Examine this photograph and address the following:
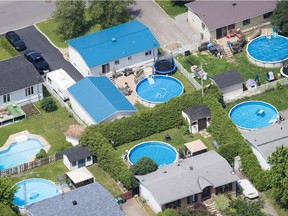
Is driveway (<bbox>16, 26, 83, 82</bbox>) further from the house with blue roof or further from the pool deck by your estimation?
the pool deck

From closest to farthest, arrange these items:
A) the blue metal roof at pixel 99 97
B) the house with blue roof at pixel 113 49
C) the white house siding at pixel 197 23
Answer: the blue metal roof at pixel 99 97
the house with blue roof at pixel 113 49
the white house siding at pixel 197 23

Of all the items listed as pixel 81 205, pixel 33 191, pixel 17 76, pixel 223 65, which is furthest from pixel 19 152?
pixel 223 65

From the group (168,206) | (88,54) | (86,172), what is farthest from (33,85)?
(168,206)

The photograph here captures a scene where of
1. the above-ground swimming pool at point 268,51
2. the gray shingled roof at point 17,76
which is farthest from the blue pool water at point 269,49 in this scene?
the gray shingled roof at point 17,76

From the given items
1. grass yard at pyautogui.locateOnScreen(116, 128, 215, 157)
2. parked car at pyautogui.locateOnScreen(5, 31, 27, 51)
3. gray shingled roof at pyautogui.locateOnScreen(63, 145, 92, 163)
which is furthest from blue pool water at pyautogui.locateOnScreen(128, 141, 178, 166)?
parked car at pyautogui.locateOnScreen(5, 31, 27, 51)

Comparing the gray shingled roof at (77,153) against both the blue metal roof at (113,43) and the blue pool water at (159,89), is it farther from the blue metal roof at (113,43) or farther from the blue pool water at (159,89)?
the blue metal roof at (113,43)

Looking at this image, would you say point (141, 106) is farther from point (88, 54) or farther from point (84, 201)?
point (84, 201)

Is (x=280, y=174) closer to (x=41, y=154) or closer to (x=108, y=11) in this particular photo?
(x=41, y=154)
